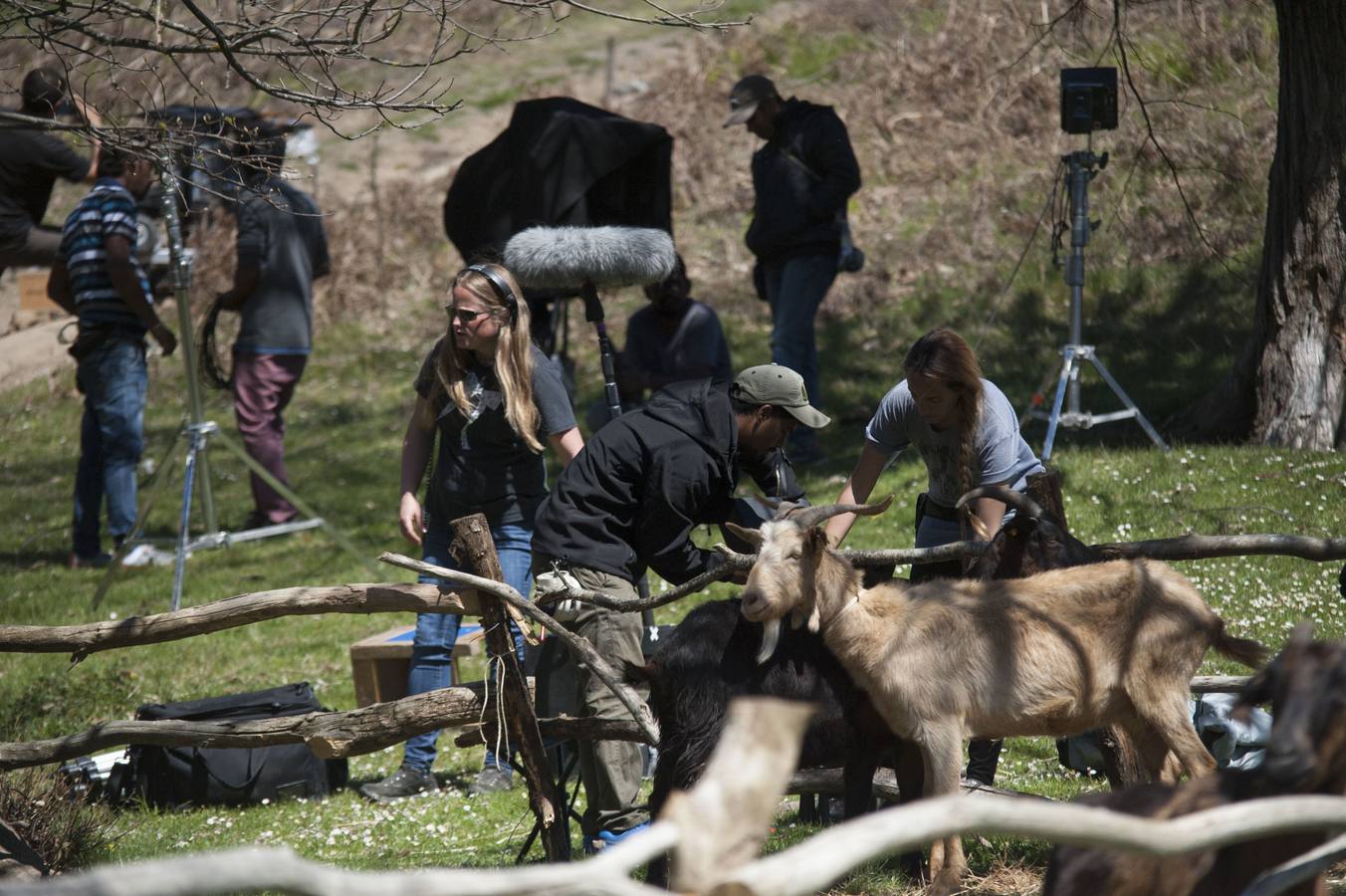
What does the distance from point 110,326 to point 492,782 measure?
16.1ft

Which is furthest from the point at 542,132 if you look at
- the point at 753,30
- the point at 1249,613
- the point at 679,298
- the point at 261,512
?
the point at 753,30

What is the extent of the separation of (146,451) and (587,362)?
4.62 m

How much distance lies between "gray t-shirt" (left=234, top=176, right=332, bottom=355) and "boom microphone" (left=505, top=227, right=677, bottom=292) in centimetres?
373

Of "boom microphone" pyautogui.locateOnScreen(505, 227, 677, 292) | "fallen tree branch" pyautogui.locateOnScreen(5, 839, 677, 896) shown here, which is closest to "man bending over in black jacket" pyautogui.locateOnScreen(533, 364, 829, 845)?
"boom microphone" pyautogui.locateOnScreen(505, 227, 677, 292)

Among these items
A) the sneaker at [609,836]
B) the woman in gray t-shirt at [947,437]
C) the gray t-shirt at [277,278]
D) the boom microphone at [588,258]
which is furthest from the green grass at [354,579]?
the boom microphone at [588,258]

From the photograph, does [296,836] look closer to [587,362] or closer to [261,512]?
[261,512]

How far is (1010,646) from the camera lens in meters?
4.02

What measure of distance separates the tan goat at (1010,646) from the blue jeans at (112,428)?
22.6 ft

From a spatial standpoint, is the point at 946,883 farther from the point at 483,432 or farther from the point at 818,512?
the point at 483,432

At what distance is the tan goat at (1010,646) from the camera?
3.95 metres

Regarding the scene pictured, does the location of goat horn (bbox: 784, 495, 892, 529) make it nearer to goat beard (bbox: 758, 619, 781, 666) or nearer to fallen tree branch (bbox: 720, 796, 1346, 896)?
goat beard (bbox: 758, 619, 781, 666)

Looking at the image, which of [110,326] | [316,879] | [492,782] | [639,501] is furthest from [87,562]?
[316,879]

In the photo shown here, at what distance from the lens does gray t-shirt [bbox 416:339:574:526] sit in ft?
19.0

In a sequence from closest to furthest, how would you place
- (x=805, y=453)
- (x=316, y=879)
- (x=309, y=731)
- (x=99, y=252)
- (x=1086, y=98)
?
(x=316, y=879) < (x=309, y=731) < (x=1086, y=98) < (x=99, y=252) < (x=805, y=453)
